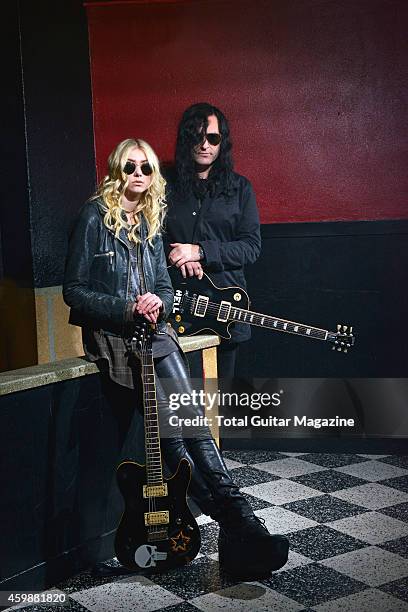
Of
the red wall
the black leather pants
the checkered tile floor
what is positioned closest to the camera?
the checkered tile floor

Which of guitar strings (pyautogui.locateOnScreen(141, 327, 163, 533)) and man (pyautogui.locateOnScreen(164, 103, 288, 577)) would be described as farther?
man (pyautogui.locateOnScreen(164, 103, 288, 577))

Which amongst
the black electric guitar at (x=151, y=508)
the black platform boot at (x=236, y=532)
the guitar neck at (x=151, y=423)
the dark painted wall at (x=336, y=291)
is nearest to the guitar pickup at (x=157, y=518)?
the black electric guitar at (x=151, y=508)

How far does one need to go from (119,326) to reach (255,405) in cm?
223

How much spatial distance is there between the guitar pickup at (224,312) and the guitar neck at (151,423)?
1.18 metres

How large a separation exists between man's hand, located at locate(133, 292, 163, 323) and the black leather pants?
26 cm

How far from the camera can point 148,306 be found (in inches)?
140

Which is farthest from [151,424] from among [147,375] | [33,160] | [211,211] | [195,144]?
[33,160]

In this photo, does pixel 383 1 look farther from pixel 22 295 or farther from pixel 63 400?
pixel 63 400

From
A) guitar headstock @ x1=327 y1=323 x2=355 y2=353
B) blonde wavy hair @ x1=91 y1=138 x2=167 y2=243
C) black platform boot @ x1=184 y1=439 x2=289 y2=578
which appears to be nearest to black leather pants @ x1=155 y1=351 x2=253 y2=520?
black platform boot @ x1=184 y1=439 x2=289 y2=578

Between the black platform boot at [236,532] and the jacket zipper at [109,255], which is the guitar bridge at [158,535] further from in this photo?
the jacket zipper at [109,255]

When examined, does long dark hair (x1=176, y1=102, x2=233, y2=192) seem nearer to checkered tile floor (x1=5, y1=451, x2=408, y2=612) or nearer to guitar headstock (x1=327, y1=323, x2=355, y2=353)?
guitar headstock (x1=327, y1=323, x2=355, y2=353)

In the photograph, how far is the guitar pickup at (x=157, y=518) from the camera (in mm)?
3473

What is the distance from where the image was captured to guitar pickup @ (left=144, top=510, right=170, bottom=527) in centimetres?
347

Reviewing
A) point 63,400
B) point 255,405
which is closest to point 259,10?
point 255,405
